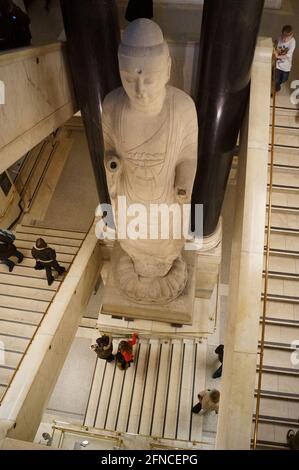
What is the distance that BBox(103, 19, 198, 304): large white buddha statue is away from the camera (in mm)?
2686

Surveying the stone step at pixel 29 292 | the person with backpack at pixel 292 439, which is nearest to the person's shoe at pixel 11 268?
the stone step at pixel 29 292

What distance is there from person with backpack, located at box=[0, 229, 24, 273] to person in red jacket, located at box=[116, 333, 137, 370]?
2.76 metres

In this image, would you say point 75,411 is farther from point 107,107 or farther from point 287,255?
point 107,107

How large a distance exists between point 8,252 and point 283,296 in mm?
4865

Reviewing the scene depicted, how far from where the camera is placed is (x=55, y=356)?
18.8 feet

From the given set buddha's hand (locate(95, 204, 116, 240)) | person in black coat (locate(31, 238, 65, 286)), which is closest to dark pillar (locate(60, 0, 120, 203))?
buddha's hand (locate(95, 204, 116, 240))

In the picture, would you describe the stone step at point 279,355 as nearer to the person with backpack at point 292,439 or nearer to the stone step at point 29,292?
the person with backpack at point 292,439

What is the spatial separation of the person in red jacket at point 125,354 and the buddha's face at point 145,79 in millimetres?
5598

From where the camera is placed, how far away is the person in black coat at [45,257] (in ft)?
18.9

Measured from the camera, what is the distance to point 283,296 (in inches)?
223

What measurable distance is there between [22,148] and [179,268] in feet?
8.93

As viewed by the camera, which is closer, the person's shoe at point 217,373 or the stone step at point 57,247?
the stone step at point 57,247

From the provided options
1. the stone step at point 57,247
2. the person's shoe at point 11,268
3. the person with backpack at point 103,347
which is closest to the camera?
the person's shoe at point 11,268

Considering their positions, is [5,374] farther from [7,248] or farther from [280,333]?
[280,333]
